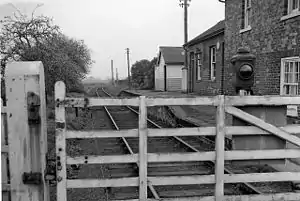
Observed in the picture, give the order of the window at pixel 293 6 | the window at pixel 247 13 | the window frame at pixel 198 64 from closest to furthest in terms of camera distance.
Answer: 1. the window at pixel 293 6
2. the window at pixel 247 13
3. the window frame at pixel 198 64

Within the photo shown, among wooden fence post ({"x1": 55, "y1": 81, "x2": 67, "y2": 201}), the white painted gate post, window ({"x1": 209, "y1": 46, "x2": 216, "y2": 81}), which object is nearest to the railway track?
wooden fence post ({"x1": 55, "y1": 81, "x2": 67, "y2": 201})

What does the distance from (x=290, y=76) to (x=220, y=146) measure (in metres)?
9.07

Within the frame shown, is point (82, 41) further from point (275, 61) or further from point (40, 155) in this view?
point (40, 155)

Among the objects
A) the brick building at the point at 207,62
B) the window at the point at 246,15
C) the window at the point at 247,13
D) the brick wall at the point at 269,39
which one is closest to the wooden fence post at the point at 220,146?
the brick wall at the point at 269,39

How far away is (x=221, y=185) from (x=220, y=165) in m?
0.27

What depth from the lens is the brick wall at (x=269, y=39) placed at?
37.2 feet

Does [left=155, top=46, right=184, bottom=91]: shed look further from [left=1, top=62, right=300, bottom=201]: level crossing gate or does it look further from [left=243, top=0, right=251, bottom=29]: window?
[left=1, top=62, right=300, bottom=201]: level crossing gate

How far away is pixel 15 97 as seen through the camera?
3.35 m

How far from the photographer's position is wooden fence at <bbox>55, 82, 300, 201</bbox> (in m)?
3.67

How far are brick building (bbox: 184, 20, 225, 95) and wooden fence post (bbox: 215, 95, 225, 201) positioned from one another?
666 inches

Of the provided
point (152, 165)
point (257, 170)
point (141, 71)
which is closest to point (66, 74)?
point (152, 165)

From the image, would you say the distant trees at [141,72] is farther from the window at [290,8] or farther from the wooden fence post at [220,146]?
the wooden fence post at [220,146]

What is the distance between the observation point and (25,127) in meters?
3.38

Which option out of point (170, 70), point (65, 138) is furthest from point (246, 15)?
point (170, 70)
